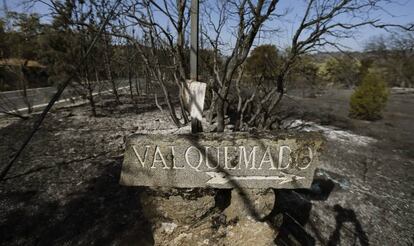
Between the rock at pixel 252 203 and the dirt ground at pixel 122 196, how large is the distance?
0.92 feet

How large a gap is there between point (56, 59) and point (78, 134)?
246 inches

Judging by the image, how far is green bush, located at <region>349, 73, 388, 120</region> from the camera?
9070mm

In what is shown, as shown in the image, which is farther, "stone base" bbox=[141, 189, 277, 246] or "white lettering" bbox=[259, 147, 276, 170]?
"stone base" bbox=[141, 189, 277, 246]

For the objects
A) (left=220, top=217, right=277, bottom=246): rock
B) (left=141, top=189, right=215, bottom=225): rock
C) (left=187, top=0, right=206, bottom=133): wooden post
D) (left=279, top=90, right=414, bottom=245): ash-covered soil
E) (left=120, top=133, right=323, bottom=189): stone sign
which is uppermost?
(left=187, top=0, right=206, bottom=133): wooden post

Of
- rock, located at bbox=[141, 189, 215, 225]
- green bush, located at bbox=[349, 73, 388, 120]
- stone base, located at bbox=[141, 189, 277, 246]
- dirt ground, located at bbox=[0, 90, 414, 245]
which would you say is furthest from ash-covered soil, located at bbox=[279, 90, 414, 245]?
green bush, located at bbox=[349, 73, 388, 120]

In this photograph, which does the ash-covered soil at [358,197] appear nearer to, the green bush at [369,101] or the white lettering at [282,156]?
the white lettering at [282,156]

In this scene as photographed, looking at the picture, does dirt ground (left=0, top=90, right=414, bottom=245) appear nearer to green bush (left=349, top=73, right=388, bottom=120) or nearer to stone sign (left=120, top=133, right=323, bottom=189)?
stone sign (left=120, top=133, right=323, bottom=189)

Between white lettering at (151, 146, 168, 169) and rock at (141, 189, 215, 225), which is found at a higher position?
white lettering at (151, 146, 168, 169)

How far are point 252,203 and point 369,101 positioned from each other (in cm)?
859

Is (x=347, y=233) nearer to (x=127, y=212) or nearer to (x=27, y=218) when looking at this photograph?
(x=127, y=212)

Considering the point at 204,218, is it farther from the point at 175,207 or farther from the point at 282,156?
the point at 282,156

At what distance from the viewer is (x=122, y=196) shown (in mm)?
3627

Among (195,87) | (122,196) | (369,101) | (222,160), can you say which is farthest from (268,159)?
(369,101)

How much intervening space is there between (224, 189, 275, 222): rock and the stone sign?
4.9 inches
